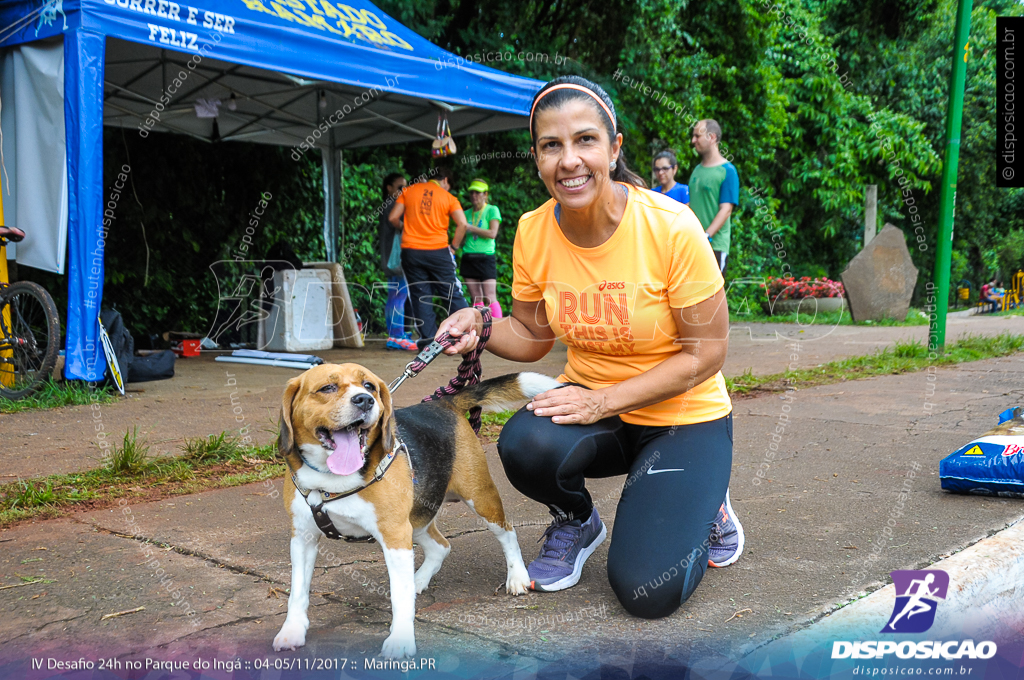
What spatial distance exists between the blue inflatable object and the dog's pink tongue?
282 cm

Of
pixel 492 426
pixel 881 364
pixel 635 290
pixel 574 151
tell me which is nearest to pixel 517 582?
pixel 635 290

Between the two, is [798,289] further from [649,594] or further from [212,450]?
[649,594]

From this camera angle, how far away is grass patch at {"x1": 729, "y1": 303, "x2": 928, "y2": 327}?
1348 cm

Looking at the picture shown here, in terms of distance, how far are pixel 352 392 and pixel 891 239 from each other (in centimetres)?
1300

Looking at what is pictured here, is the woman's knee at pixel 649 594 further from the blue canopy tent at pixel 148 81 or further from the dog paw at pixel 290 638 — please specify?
the blue canopy tent at pixel 148 81

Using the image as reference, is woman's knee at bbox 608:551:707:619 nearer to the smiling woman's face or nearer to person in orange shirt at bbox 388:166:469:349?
the smiling woman's face

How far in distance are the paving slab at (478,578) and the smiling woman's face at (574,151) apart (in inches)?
51.2

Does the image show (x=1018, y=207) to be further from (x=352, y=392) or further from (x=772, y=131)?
(x=352, y=392)

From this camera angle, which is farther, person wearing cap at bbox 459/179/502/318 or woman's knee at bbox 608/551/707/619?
person wearing cap at bbox 459/179/502/318

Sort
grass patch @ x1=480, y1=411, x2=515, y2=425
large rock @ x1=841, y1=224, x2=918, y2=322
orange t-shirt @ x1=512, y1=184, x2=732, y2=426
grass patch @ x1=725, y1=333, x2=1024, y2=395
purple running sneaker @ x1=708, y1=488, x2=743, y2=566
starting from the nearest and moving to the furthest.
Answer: orange t-shirt @ x1=512, y1=184, x2=732, y2=426 < purple running sneaker @ x1=708, y1=488, x2=743, y2=566 < grass patch @ x1=480, y1=411, x2=515, y2=425 < grass patch @ x1=725, y1=333, x2=1024, y2=395 < large rock @ x1=841, y1=224, x2=918, y2=322

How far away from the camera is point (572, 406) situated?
111 inches

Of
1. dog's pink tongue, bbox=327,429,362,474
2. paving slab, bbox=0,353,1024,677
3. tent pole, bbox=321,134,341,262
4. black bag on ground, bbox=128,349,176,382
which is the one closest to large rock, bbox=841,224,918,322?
tent pole, bbox=321,134,341,262

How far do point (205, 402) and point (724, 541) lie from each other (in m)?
4.30

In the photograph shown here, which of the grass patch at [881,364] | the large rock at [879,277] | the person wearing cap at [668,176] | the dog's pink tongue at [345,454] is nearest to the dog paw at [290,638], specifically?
the dog's pink tongue at [345,454]
